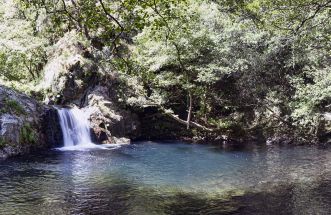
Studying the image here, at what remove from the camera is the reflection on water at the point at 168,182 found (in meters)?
11.0

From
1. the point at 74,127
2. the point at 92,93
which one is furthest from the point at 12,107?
the point at 92,93

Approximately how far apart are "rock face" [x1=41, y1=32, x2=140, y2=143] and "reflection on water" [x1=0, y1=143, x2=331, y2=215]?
3.71 metres

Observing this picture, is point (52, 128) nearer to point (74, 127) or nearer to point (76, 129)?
point (74, 127)

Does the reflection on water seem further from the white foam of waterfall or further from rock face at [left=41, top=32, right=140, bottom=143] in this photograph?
rock face at [left=41, top=32, right=140, bottom=143]

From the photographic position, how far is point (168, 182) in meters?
14.2

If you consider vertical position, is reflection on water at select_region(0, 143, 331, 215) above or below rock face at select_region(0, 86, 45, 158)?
below

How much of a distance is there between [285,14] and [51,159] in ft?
39.6

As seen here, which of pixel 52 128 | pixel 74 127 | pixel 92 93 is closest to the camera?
pixel 52 128

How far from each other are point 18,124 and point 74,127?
394cm

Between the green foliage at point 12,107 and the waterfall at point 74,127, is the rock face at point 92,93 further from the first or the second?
the green foliage at point 12,107

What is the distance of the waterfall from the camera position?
901 inches

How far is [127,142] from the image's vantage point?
80.4ft

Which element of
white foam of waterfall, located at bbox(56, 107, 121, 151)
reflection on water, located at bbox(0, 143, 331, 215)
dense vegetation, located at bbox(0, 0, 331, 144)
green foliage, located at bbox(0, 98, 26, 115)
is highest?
dense vegetation, located at bbox(0, 0, 331, 144)

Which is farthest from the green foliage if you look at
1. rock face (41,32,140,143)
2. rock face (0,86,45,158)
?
rock face (41,32,140,143)
